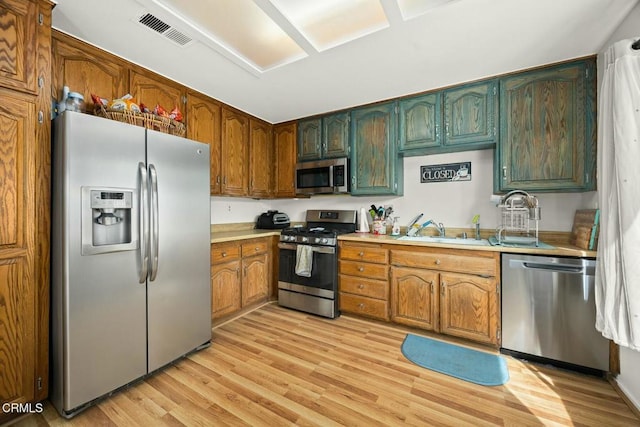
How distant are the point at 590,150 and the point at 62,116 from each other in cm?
364

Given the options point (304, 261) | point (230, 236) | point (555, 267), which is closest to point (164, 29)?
point (230, 236)

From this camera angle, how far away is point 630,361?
1589 mm

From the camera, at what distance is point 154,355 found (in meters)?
1.81

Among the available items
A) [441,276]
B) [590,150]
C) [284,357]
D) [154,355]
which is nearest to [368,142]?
[441,276]

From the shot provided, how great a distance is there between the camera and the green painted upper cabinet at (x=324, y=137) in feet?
10.3

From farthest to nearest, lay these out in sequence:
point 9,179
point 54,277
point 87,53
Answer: point 87,53 → point 54,277 → point 9,179

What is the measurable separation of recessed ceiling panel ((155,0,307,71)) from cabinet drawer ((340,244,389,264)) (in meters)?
1.84

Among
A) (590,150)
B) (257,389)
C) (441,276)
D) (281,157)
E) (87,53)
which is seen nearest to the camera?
(257,389)

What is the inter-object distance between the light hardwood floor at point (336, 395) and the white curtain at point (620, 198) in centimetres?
55

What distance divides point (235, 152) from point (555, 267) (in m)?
3.20

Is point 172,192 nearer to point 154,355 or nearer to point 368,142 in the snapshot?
point 154,355

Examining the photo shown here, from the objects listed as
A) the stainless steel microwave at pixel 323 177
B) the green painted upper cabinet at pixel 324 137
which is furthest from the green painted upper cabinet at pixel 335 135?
the stainless steel microwave at pixel 323 177

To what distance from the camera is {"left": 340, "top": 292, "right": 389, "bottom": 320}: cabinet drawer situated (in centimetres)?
258

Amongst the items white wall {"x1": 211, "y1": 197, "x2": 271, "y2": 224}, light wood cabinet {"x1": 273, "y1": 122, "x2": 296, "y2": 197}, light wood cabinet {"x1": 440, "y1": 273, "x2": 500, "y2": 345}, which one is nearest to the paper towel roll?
light wood cabinet {"x1": 273, "y1": 122, "x2": 296, "y2": 197}
